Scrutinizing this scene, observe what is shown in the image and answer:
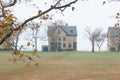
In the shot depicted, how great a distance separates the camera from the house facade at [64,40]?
134600 mm

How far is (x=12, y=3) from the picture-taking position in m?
10.7

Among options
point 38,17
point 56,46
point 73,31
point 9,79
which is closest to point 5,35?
point 38,17

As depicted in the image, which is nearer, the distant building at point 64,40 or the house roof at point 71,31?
the distant building at point 64,40

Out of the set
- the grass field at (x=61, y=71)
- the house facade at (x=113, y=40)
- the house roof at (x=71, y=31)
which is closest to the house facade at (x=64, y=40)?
the house roof at (x=71, y=31)

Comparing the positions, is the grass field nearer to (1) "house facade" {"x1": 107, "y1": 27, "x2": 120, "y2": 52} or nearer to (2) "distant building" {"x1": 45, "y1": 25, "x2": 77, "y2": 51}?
(1) "house facade" {"x1": 107, "y1": 27, "x2": 120, "y2": 52}

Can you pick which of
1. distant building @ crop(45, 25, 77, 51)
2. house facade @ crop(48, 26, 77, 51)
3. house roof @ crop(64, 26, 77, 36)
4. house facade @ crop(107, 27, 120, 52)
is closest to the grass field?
house facade @ crop(107, 27, 120, 52)

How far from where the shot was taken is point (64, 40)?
140m

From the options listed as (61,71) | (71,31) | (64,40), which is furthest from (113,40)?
(61,71)

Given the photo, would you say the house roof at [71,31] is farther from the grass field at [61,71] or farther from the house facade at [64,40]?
the grass field at [61,71]

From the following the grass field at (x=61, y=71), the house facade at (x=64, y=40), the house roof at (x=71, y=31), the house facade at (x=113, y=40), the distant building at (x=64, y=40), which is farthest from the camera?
the house roof at (x=71, y=31)

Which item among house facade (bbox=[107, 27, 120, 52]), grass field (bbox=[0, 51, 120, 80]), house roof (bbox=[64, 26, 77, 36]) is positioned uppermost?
house roof (bbox=[64, 26, 77, 36])

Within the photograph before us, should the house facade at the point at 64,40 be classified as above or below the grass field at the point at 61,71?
above

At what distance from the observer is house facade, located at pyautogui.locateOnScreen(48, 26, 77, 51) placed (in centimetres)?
13460

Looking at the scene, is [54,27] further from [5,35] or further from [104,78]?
[5,35]
